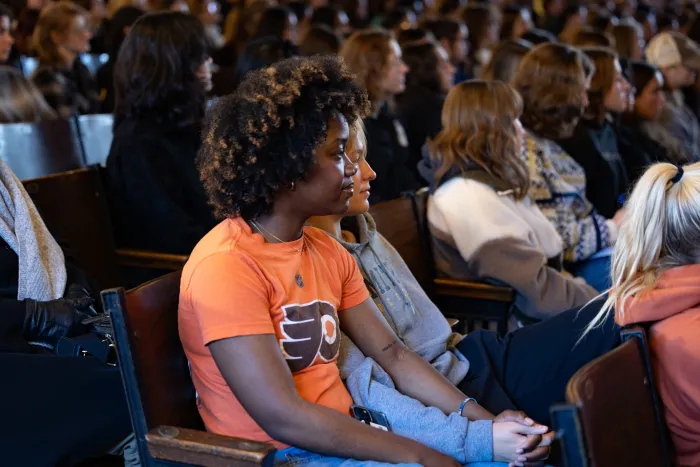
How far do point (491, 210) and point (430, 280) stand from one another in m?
0.26

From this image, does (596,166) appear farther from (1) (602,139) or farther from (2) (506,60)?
(2) (506,60)

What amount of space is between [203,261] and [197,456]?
30 cm

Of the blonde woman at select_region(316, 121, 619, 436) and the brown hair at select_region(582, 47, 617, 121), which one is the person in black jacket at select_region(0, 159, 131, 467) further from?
the brown hair at select_region(582, 47, 617, 121)

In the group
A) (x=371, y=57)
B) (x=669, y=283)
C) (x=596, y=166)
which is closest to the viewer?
(x=669, y=283)

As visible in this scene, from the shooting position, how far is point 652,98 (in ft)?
13.2

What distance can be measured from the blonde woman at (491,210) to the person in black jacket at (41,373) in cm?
101

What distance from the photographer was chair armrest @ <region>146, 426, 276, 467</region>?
1.17 metres

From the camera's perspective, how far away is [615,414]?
1.20 metres

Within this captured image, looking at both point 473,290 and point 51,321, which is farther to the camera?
point 473,290

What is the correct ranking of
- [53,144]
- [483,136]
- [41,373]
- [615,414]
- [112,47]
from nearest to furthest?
[615,414] < [41,373] < [483,136] < [53,144] < [112,47]

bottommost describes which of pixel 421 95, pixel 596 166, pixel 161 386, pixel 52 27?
pixel 596 166

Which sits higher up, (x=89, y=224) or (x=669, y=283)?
(x=669, y=283)

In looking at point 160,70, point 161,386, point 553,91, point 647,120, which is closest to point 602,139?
point 553,91

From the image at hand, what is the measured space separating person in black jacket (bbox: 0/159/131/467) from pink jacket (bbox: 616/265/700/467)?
3.19ft
